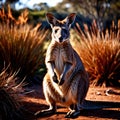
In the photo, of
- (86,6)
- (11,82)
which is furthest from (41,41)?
(86,6)

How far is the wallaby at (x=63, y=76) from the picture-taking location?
672 cm

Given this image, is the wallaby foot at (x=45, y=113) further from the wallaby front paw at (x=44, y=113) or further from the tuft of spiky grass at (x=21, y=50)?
the tuft of spiky grass at (x=21, y=50)

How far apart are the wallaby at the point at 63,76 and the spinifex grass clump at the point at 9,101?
0.41 m

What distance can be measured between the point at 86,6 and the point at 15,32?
1611 cm

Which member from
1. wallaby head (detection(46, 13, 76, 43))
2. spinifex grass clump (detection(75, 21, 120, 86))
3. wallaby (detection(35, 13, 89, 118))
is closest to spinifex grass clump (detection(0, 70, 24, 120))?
wallaby (detection(35, 13, 89, 118))

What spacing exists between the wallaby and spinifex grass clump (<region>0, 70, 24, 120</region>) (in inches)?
16.2

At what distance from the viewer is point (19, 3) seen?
2673 centimetres

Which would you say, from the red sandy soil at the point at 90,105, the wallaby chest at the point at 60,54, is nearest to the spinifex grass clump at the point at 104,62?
the red sandy soil at the point at 90,105

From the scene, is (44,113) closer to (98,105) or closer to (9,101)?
(9,101)

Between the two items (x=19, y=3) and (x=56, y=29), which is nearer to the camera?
(x=56, y=29)

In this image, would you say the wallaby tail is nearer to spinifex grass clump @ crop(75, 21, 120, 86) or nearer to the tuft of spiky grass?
spinifex grass clump @ crop(75, 21, 120, 86)

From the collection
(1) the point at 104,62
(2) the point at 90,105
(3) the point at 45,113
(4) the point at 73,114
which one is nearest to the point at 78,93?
(4) the point at 73,114

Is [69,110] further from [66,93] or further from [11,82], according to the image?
[11,82]

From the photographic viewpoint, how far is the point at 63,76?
22.0 ft
